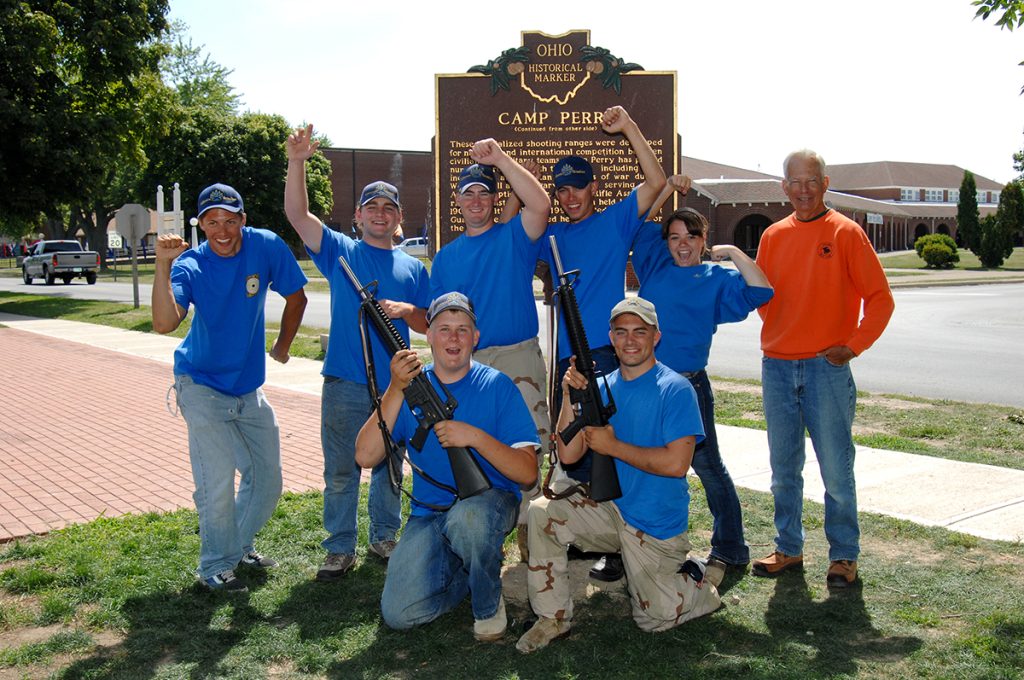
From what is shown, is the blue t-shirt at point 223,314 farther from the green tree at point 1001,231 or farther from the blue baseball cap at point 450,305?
the green tree at point 1001,231

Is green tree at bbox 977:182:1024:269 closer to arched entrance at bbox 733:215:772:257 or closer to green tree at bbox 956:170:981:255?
green tree at bbox 956:170:981:255

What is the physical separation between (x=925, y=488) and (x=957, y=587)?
5.87 ft

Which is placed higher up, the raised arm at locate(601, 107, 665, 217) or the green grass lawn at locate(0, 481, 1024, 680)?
the raised arm at locate(601, 107, 665, 217)

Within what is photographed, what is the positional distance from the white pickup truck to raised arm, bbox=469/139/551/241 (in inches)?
1527

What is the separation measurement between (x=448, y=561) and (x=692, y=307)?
5.43ft

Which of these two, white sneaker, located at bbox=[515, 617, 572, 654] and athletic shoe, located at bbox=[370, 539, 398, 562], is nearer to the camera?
white sneaker, located at bbox=[515, 617, 572, 654]

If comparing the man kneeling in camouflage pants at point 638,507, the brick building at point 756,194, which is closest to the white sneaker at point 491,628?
the man kneeling in camouflage pants at point 638,507

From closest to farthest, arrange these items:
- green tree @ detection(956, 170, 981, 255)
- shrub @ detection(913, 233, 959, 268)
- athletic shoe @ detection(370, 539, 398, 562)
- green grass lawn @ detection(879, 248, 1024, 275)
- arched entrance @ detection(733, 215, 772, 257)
Result: athletic shoe @ detection(370, 539, 398, 562) → shrub @ detection(913, 233, 959, 268) → green grass lawn @ detection(879, 248, 1024, 275) → arched entrance @ detection(733, 215, 772, 257) → green tree @ detection(956, 170, 981, 255)

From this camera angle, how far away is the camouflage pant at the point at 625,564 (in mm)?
3945

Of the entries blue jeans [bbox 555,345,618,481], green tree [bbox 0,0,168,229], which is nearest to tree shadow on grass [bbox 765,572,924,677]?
blue jeans [bbox 555,345,618,481]

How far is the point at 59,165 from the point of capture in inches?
987

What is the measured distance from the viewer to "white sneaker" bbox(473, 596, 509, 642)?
393cm

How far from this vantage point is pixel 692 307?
14.8ft

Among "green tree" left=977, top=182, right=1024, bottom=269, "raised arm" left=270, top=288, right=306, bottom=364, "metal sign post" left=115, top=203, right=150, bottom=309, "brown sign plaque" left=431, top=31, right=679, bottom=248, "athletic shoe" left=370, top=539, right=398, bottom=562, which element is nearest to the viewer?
"athletic shoe" left=370, top=539, right=398, bottom=562
